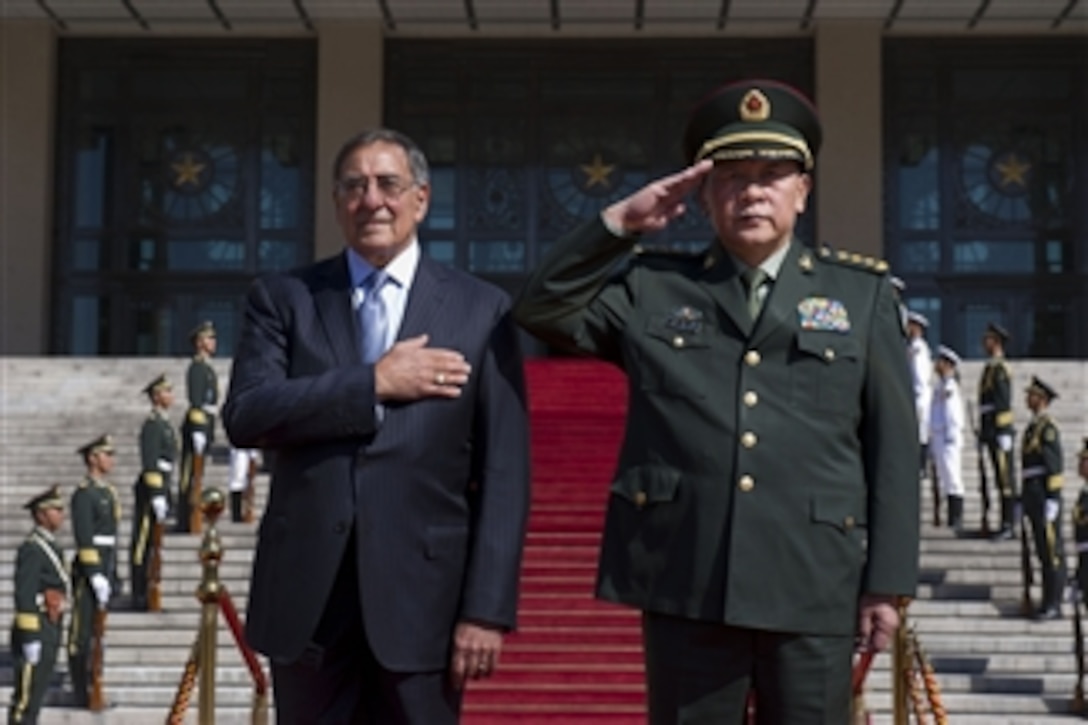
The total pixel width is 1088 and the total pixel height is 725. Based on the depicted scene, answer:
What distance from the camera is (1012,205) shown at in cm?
2402

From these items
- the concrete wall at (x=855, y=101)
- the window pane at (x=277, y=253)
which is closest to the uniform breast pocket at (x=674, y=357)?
the concrete wall at (x=855, y=101)

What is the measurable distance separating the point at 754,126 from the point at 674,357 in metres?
0.50

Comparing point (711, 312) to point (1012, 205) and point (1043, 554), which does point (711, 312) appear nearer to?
point (1043, 554)

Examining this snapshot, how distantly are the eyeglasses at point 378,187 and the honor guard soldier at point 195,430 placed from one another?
28.3 feet

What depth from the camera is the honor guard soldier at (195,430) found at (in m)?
12.0

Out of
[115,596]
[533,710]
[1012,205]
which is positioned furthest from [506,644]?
[1012,205]

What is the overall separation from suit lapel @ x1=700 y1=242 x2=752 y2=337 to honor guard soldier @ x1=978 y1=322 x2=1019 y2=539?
29.5ft

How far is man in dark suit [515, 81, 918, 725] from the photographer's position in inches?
122

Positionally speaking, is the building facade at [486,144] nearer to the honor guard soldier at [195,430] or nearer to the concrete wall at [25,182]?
the concrete wall at [25,182]

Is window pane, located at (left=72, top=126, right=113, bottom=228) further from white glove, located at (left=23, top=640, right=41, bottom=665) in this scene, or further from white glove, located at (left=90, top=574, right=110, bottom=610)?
white glove, located at (left=23, top=640, right=41, bottom=665)

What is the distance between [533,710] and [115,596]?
3873 millimetres

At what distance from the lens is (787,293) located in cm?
328

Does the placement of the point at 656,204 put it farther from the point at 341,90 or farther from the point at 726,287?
the point at 341,90

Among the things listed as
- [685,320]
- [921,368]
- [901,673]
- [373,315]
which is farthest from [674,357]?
[921,368]
